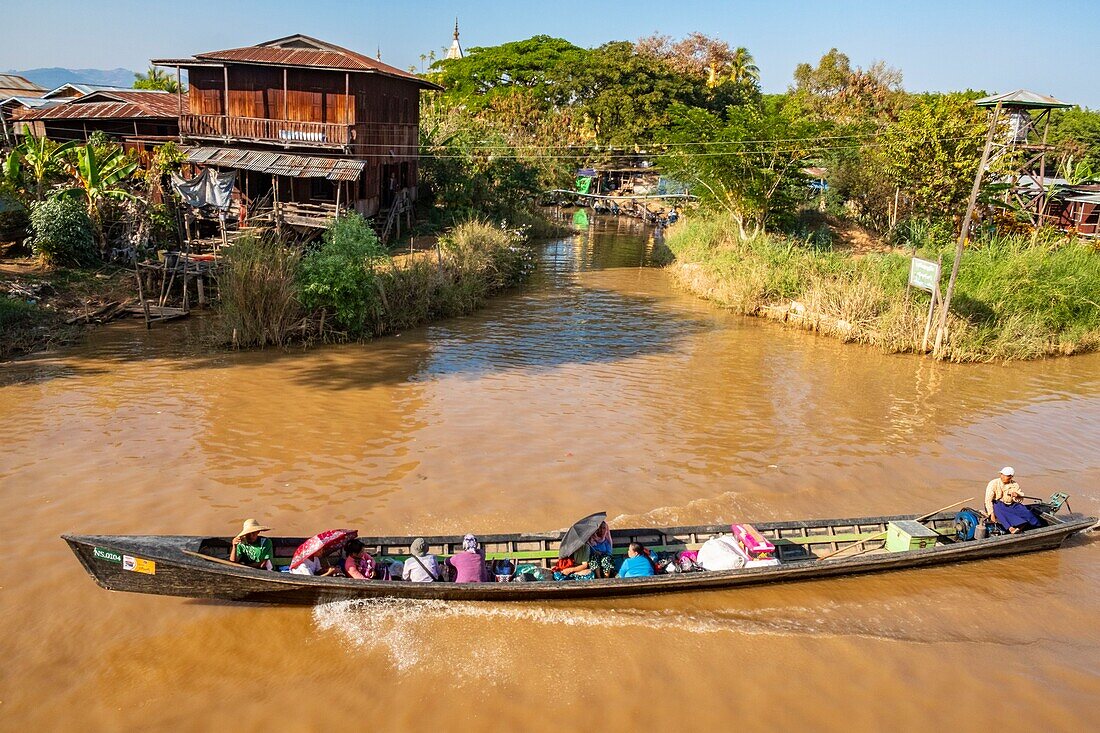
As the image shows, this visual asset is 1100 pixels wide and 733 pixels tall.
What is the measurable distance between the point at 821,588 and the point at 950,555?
64.1 inches

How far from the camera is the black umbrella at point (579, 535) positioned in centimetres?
823

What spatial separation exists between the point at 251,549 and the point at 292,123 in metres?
19.4

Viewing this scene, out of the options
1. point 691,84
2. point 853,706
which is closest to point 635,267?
point 691,84

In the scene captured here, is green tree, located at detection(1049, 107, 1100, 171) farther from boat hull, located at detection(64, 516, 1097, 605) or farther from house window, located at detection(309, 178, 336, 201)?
boat hull, located at detection(64, 516, 1097, 605)

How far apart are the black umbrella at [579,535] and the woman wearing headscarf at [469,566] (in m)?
0.88

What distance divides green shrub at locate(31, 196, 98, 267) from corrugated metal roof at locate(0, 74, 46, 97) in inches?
923

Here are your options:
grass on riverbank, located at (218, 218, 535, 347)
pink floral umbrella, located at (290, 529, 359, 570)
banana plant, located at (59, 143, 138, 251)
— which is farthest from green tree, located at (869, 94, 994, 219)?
banana plant, located at (59, 143, 138, 251)

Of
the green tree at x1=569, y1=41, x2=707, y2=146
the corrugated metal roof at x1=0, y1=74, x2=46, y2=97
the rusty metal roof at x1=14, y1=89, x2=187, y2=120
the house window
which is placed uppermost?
the green tree at x1=569, y1=41, x2=707, y2=146

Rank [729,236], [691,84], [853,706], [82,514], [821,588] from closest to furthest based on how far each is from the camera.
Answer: [853,706] < [821,588] < [82,514] < [729,236] < [691,84]

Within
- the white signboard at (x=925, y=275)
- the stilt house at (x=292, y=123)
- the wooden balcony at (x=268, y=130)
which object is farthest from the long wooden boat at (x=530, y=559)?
the wooden balcony at (x=268, y=130)

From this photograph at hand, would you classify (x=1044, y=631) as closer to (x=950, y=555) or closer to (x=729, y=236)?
(x=950, y=555)

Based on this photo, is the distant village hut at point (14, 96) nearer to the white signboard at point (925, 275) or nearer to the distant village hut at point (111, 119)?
the distant village hut at point (111, 119)

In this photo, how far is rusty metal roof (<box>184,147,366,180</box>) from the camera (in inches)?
911

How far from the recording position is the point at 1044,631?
8336 mm
